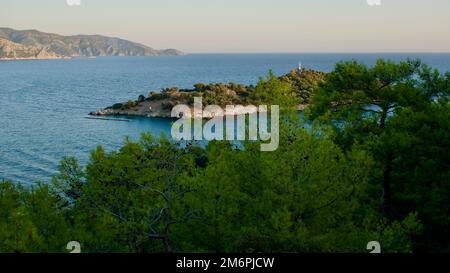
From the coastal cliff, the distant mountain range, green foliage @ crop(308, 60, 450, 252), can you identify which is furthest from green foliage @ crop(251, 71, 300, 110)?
the distant mountain range

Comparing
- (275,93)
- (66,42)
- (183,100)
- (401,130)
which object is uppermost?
(66,42)

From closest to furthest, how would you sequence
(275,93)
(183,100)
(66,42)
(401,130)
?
(275,93) < (401,130) < (183,100) < (66,42)

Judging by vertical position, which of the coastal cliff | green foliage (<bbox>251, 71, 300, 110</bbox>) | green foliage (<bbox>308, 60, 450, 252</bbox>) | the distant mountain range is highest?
the distant mountain range

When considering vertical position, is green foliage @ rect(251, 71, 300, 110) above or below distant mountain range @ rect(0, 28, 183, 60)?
below

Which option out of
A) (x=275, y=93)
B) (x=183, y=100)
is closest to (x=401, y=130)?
(x=275, y=93)

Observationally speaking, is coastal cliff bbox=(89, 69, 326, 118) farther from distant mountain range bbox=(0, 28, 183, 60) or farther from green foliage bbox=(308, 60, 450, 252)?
distant mountain range bbox=(0, 28, 183, 60)

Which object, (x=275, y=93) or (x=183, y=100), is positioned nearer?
(x=275, y=93)

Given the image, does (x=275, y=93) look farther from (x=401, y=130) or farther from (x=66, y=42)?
(x=66, y=42)

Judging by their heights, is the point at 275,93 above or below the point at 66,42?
below

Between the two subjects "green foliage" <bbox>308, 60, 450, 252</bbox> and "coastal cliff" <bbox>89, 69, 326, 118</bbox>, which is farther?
"coastal cliff" <bbox>89, 69, 326, 118</bbox>

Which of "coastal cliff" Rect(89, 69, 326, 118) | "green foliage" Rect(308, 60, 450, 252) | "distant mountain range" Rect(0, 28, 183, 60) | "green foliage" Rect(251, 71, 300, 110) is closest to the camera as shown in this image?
"green foliage" Rect(251, 71, 300, 110)

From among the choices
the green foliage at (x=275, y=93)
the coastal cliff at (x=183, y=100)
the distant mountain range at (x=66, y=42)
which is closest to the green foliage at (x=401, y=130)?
the green foliage at (x=275, y=93)

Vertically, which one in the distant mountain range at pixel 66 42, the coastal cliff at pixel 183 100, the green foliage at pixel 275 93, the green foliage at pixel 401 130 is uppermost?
the distant mountain range at pixel 66 42

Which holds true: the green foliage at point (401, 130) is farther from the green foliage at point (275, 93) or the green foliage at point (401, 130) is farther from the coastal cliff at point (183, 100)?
the coastal cliff at point (183, 100)
